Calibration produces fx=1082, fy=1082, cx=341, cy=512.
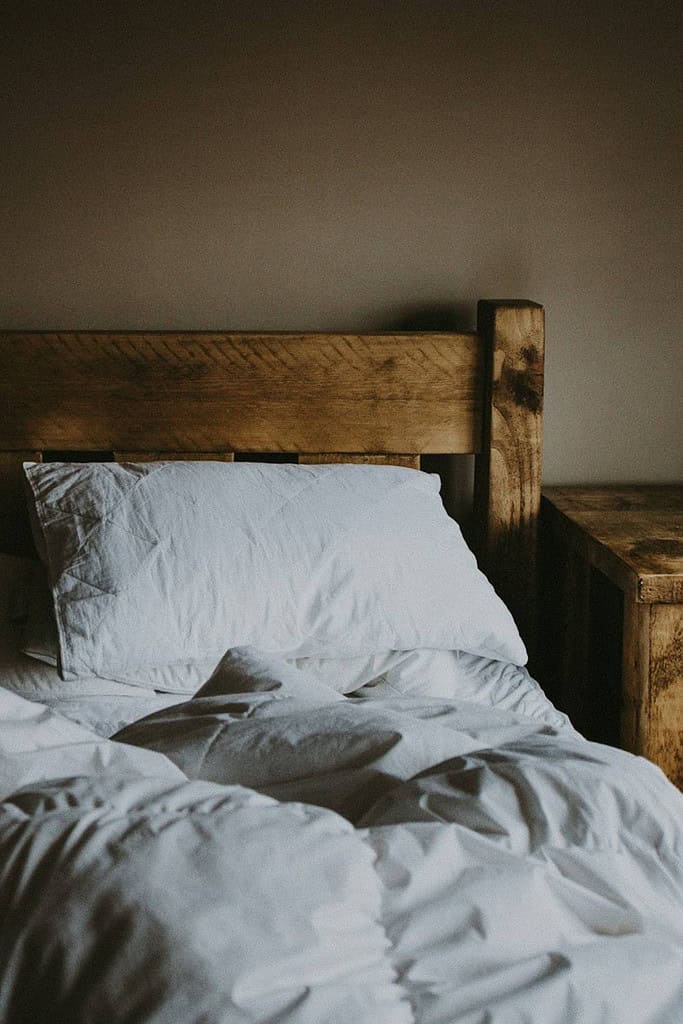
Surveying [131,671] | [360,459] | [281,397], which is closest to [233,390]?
[281,397]

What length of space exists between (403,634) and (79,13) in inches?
48.0

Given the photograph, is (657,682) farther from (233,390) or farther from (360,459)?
(233,390)

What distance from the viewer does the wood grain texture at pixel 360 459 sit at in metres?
1.88

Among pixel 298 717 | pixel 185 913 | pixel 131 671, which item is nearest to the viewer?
pixel 185 913

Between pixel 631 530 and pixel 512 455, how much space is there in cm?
27

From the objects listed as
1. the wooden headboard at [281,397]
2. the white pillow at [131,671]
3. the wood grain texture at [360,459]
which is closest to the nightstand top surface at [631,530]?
the wooden headboard at [281,397]

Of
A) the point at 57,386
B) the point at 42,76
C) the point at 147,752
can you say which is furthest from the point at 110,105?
the point at 147,752

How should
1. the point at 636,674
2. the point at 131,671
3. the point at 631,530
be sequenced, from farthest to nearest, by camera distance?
the point at 631,530 → the point at 636,674 → the point at 131,671

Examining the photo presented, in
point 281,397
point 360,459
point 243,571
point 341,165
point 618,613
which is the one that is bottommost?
point 618,613

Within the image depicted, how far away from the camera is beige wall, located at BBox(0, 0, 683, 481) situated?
188cm

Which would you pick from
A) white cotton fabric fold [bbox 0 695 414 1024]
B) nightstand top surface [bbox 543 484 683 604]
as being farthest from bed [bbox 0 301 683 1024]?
nightstand top surface [bbox 543 484 683 604]

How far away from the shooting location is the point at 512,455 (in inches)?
74.1

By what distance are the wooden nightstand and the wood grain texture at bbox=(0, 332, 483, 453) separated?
32 centimetres

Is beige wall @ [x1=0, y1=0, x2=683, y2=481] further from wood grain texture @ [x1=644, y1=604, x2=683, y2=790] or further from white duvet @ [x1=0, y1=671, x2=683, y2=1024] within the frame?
white duvet @ [x1=0, y1=671, x2=683, y2=1024]
